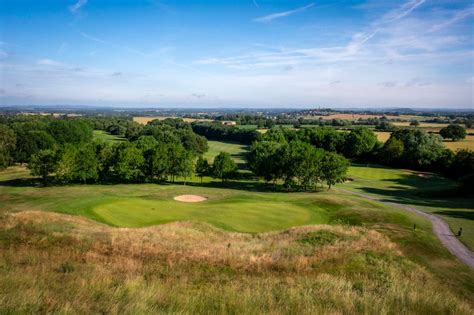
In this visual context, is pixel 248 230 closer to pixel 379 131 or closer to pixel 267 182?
pixel 267 182

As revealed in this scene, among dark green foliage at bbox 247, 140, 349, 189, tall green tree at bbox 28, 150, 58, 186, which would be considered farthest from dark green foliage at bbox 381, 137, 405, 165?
tall green tree at bbox 28, 150, 58, 186

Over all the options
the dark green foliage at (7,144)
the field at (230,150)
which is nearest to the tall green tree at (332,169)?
the field at (230,150)

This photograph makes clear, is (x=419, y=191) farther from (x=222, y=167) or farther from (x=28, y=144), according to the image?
(x=28, y=144)

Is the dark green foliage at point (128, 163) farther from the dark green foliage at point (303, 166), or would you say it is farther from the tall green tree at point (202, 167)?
the dark green foliage at point (303, 166)

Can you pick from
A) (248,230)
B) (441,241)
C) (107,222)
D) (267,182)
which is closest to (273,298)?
(248,230)

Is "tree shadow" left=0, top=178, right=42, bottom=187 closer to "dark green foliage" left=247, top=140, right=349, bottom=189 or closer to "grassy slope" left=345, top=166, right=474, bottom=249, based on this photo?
"dark green foliage" left=247, top=140, right=349, bottom=189

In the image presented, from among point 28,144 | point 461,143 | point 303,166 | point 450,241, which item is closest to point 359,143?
point 461,143

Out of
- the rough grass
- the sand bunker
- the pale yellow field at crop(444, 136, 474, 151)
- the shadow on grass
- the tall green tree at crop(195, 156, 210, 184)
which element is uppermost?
the rough grass

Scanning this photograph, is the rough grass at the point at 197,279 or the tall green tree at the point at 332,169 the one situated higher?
the rough grass at the point at 197,279
